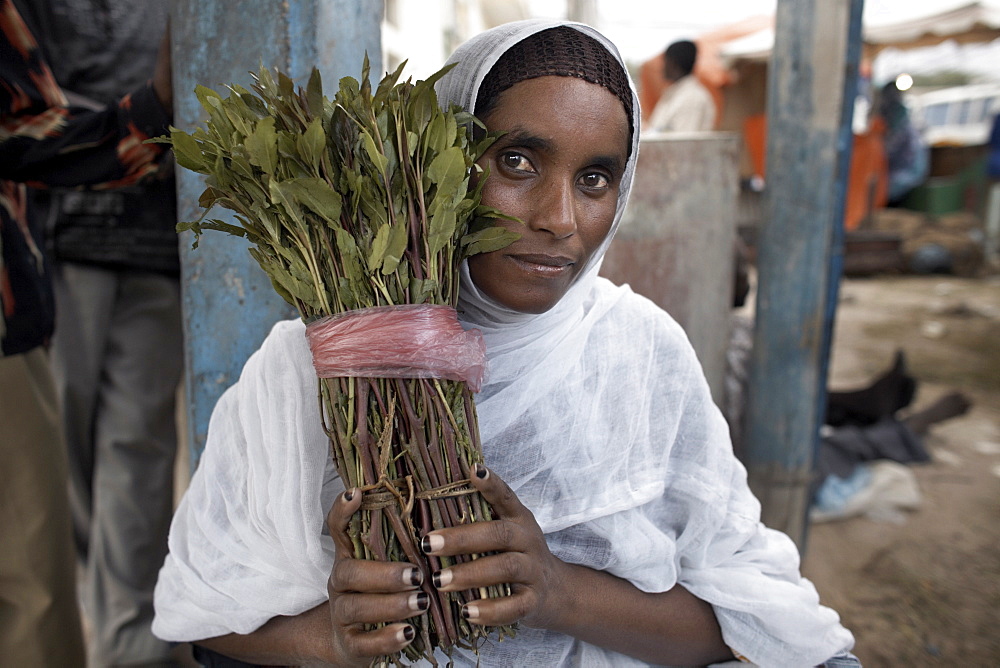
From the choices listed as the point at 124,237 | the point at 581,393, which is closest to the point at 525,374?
the point at 581,393

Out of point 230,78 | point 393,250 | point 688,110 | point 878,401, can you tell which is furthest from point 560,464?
point 688,110

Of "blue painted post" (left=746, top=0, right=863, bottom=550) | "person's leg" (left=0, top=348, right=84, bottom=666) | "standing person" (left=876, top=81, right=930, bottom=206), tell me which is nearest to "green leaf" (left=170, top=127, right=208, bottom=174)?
"person's leg" (left=0, top=348, right=84, bottom=666)

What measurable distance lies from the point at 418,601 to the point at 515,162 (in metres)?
0.78

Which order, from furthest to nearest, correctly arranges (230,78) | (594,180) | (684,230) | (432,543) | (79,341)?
→ (684,230) → (79,341) → (230,78) → (594,180) → (432,543)

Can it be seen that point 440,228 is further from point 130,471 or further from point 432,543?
point 130,471

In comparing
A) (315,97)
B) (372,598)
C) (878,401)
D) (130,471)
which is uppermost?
(315,97)

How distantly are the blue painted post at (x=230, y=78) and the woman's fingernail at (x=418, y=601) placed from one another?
38.5 inches

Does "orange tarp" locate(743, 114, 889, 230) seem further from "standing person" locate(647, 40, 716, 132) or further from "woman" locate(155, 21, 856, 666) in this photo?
"woman" locate(155, 21, 856, 666)

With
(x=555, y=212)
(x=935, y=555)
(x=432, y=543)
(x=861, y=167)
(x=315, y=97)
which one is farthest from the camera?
(x=861, y=167)

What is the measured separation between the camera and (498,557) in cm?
102

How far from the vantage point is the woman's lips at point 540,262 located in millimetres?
1256

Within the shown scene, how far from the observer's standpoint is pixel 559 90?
4.14ft

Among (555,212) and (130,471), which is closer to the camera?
(555,212)

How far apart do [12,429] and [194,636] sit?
35.4 inches
